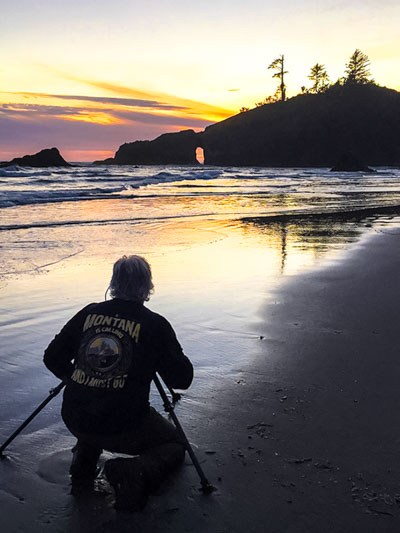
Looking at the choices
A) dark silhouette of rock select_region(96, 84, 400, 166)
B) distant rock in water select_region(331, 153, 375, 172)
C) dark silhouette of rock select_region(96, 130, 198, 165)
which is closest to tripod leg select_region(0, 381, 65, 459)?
distant rock in water select_region(331, 153, 375, 172)

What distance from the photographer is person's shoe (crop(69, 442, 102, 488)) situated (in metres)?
2.65

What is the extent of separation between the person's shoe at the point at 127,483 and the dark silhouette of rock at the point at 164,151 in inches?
4535

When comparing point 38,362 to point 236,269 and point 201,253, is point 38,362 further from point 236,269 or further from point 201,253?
point 201,253

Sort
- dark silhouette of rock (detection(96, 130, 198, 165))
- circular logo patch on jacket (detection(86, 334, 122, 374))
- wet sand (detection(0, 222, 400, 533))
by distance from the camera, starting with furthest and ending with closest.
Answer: dark silhouette of rock (detection(96, 130, 198, 165)) → circular logo patch on jacket (detection(86, 334, 122, 374)) → wet sand (detection(0, 222, 400, 533))

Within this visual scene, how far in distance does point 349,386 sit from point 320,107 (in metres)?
112

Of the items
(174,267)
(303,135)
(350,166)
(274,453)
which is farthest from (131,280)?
(303,135)

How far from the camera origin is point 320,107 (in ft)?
352

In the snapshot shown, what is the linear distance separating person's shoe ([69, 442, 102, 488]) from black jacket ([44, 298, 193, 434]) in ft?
0.39

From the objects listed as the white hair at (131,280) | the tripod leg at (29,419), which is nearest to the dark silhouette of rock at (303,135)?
the white hair at (131,280)

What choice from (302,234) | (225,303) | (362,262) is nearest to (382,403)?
(225,303)

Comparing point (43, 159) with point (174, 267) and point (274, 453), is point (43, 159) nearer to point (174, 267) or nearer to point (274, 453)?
point (174, 267)

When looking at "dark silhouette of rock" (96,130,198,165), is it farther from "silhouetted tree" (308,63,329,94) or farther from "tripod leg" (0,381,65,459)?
"tripod leg" (0,381,65,459)

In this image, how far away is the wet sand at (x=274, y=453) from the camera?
2.39 metres

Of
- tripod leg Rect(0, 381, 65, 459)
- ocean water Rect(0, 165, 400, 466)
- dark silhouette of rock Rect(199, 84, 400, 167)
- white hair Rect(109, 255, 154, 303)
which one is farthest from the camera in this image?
dark silhouette of rock Rect(199, 84, 400, 167)
